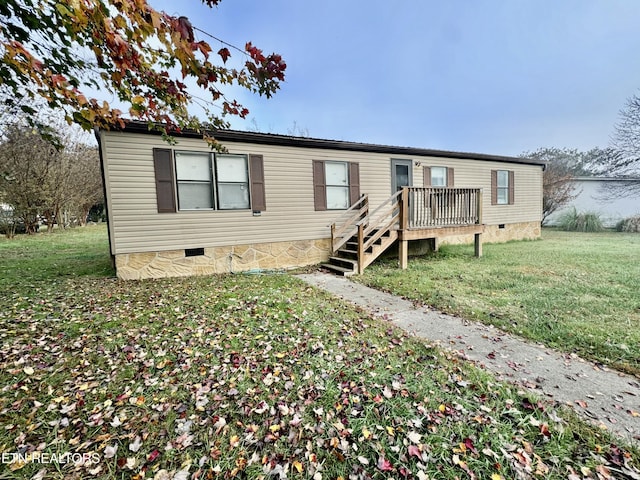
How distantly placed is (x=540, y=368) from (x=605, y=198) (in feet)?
75.2

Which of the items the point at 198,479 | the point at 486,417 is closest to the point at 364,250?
the point at 486,417

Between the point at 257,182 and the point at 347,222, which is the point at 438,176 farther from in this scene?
the point at 257,182

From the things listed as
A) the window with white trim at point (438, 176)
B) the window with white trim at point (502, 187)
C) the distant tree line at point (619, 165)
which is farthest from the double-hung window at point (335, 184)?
the distant tree line at point (619, 165)

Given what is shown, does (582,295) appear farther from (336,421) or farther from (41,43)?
(41,43)

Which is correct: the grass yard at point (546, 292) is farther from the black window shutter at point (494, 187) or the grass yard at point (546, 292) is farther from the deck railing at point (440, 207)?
the black window shutter at point (494, 187)

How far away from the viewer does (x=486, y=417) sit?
2.02 meters

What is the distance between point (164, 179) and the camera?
6.18 metres

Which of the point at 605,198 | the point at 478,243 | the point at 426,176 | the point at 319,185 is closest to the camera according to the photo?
the point at 319,185

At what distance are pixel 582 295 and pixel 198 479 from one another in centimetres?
588

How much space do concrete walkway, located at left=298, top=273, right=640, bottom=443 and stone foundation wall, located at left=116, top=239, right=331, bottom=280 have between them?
3.75 m

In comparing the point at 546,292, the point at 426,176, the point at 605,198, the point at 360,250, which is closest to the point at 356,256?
the point at 360,250

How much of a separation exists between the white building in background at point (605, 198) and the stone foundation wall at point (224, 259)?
1792 centimetres

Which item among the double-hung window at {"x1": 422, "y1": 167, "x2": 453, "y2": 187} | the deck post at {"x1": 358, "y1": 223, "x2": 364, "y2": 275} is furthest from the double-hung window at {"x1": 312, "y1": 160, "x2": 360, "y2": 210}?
the double-hung window at {"x1": 422, "y1": 167, "x2": 453, "y2": 187}

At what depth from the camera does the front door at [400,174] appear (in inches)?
354
